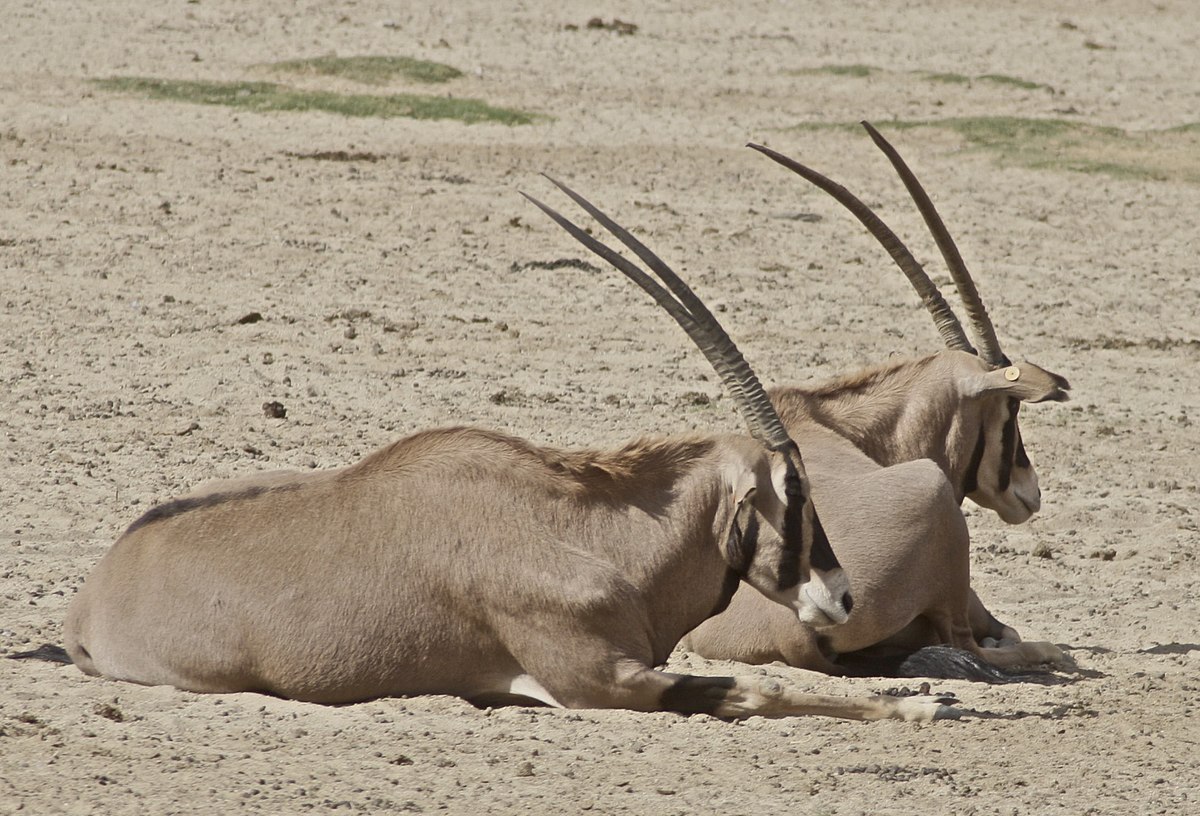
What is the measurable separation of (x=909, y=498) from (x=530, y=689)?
5.48 ft

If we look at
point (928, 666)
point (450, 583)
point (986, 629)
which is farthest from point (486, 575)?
point (986, 629)

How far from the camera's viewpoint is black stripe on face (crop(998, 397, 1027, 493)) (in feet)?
24.8

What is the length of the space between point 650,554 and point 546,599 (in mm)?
428

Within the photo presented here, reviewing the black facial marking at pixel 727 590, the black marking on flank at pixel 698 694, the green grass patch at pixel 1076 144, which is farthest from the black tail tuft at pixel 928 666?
the green grass patch at pixel 1076 144

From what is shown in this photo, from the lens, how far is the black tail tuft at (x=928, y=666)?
264 inches

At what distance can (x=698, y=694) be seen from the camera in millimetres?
5820

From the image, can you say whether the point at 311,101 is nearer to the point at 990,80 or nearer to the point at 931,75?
the point at 931,75

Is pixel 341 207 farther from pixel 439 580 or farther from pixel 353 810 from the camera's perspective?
pixel 353 810

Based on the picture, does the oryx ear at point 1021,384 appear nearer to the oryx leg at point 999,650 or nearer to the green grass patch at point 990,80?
the oryx leg at point 999,650

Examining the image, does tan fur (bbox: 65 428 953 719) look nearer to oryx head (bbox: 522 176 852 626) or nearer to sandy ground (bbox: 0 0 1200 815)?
oryx head (bbox: 522 176 852 626)

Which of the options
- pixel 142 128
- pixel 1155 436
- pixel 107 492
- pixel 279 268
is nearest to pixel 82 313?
pixel 279 268

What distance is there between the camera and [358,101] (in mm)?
17969

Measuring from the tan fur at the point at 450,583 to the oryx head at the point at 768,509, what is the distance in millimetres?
17

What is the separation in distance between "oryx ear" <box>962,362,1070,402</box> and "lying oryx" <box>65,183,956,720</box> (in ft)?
5.48
